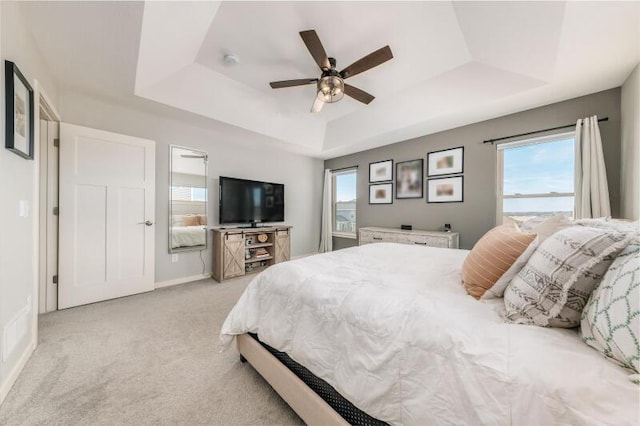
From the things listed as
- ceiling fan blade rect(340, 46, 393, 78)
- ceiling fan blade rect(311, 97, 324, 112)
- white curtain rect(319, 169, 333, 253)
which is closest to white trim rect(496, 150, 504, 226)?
ceiling fan blade rect(340, 46, 393, 78)

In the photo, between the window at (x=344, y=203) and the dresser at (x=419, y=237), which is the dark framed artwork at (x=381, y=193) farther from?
the dresser at (x=419, y=237)

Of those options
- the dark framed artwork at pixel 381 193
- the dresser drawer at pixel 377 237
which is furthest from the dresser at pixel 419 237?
the dark framed artwork at pixel 381 193

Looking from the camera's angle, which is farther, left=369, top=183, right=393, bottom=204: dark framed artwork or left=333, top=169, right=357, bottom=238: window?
left=333, top=169, right=357, bottom=238: window

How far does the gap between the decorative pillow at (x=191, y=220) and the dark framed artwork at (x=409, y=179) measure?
354 centimetres

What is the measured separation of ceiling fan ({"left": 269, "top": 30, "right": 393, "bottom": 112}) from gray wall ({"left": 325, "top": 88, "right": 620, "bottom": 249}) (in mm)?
1880

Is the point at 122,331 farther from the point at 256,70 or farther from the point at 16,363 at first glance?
the point at 256,70

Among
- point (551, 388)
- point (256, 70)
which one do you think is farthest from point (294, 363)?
point (256, 70)

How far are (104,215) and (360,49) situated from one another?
11.7ft

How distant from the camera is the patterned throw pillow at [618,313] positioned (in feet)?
1.95

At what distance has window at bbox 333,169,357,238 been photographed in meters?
5.29

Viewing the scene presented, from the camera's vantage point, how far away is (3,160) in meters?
1.42

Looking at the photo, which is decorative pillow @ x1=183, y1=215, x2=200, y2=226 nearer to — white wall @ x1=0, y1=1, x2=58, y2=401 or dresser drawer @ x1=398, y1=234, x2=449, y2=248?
white wall @ x1=0, y1=1, x2=58, y2=401

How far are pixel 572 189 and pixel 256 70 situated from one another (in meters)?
4.07

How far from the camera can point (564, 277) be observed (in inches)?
32.6
